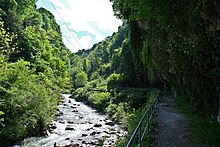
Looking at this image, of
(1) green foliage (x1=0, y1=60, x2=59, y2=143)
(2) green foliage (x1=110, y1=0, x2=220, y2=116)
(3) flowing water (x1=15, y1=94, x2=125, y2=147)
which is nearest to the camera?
(2) green foliage (x1=110, y1=0, x2=220, y2=116)

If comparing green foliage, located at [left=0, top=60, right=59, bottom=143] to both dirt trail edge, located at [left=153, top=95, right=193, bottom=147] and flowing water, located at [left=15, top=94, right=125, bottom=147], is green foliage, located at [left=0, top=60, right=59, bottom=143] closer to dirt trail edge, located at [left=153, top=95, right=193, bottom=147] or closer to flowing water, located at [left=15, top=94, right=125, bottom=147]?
flowing water, located at [left=15, top=94, right=125, bottom=147]

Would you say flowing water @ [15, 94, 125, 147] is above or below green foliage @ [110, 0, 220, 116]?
below

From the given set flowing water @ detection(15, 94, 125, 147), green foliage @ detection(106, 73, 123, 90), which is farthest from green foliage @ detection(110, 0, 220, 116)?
green foliage @ detection(106, 73, 123, 90)

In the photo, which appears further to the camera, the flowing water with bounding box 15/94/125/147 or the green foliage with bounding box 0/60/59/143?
the green foliage with bounding box 0/60/59/143

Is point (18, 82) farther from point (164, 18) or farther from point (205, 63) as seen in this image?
point (205, 63)

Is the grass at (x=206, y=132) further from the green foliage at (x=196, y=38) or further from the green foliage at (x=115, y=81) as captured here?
the green foliage at (x=115, y=81)

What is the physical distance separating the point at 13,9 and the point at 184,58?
4091cm

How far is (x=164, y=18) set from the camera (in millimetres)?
13156

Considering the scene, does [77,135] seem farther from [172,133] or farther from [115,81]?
[115,81]

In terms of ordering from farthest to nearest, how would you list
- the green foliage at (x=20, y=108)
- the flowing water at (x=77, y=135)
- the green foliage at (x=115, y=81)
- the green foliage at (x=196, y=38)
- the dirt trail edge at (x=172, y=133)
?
the green foliage at (x=115, y=81), the green foliage at (x=20, y=108), the flowing water at (x=77, y=135), the dirt trail edge at (x=172, y=133), the green foliage at (x=196, y=38)

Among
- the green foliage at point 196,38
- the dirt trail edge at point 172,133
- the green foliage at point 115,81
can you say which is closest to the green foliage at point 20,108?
the dirt trail edge at point 172,133

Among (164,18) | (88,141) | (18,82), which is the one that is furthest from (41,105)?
(164,18)

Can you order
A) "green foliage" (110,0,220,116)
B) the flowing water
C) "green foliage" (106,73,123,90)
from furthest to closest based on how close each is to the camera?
"green foliage" (106,73,123,90)
the flowing water
"green foliage" (110,0,220,116)

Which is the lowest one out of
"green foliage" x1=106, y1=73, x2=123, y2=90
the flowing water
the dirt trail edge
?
the flowing water
